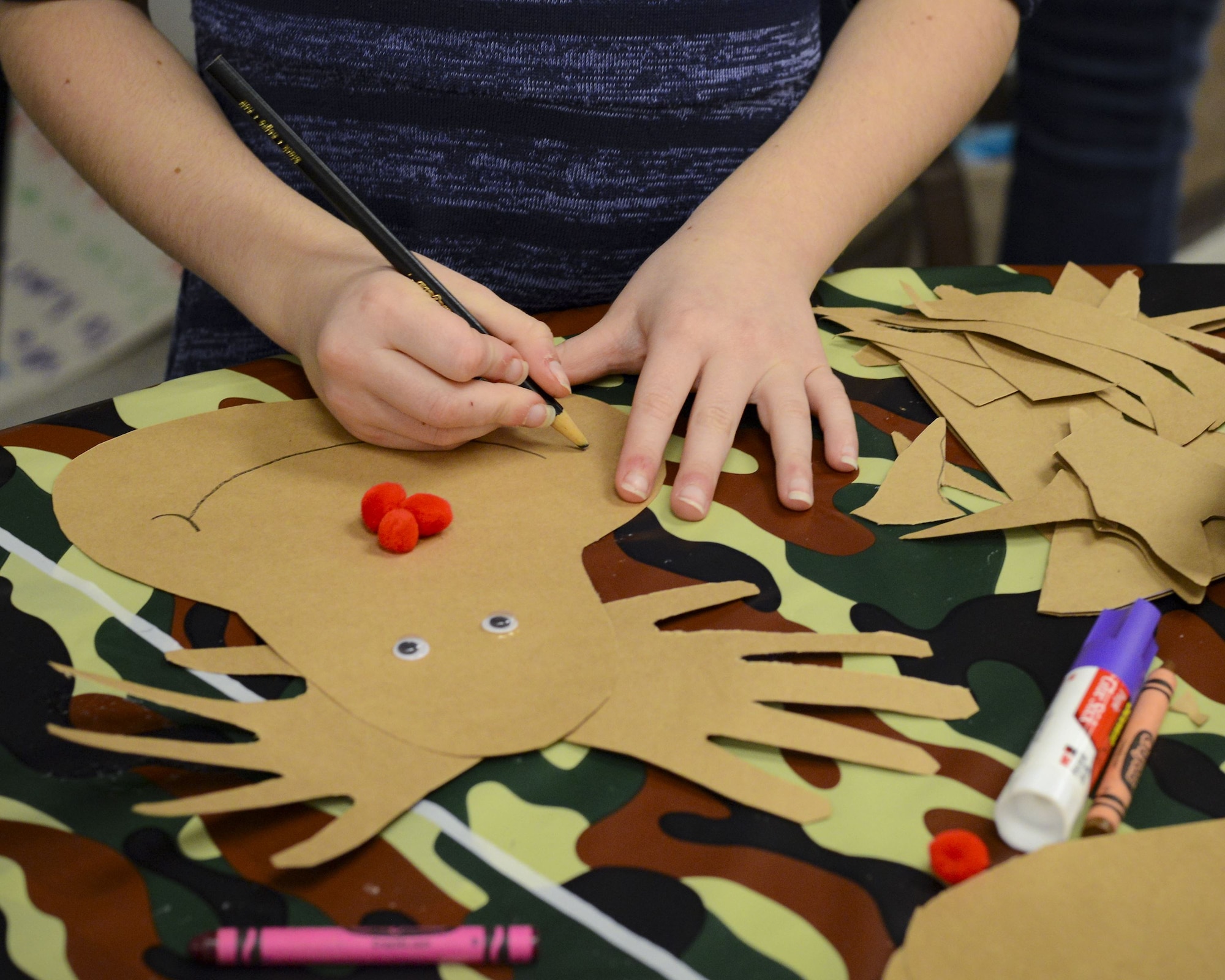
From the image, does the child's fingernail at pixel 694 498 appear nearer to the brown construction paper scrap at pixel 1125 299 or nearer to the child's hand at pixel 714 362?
the child's hand at pixel 714 362

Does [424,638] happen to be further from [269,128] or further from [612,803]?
[269,128]

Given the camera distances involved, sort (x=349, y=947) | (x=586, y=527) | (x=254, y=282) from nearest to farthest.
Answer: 1. (x=349, y=947)
2. (x=586, y=527)
3. (x=254, y=282)

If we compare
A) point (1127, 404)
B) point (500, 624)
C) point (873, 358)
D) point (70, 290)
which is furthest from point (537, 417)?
point (70, 290)

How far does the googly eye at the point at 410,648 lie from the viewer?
46 cm

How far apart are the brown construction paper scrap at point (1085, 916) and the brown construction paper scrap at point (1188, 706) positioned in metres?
0.07

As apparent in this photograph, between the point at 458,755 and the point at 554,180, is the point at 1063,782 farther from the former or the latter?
the point at 554,180

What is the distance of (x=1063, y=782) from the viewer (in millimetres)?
396

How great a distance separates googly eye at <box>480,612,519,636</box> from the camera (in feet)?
1.55

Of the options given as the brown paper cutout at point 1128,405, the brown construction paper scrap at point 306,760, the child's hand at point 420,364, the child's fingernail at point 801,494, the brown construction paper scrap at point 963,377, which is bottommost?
the brown construction paper scrap at point 306,760

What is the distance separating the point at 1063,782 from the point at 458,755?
23 centimetres

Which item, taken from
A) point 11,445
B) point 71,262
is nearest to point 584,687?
point 11,445

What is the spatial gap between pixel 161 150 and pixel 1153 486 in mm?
671

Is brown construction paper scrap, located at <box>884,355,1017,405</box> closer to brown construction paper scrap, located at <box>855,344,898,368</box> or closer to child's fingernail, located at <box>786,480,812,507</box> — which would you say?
brown construction paper scrap, located at <box>855,344,898,368</box>

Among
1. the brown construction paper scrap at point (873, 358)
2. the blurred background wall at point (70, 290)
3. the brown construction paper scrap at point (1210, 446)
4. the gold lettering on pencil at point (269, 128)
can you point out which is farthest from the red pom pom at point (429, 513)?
the blurred background wall at point (70, 290)
